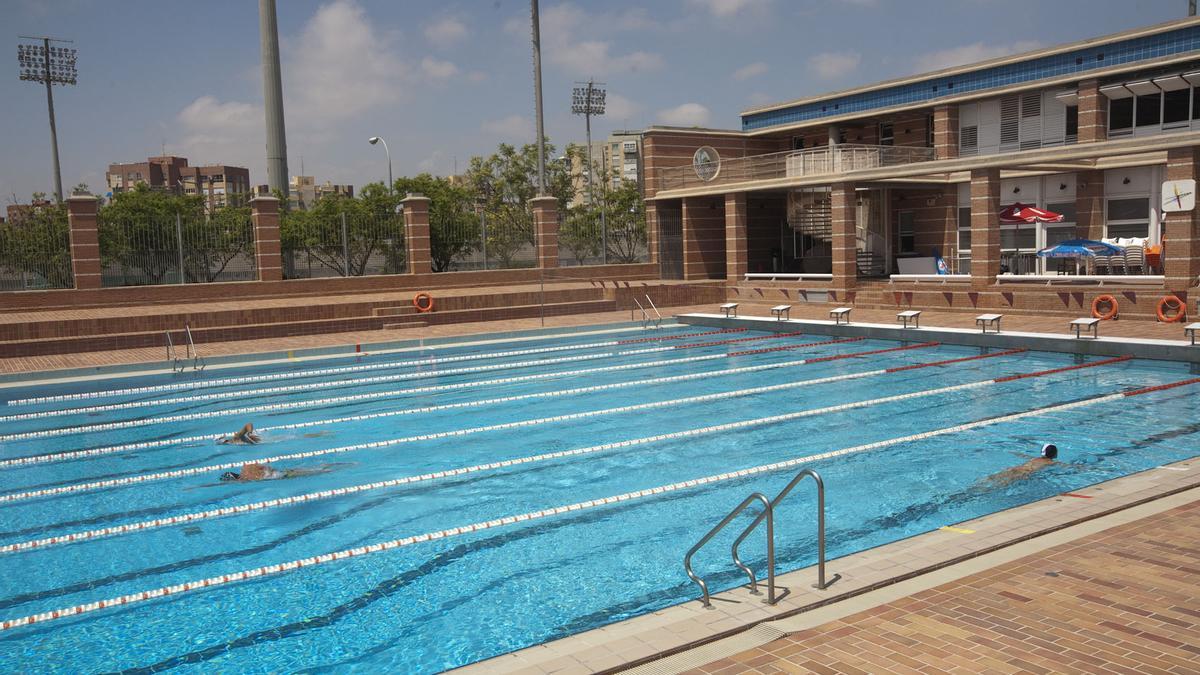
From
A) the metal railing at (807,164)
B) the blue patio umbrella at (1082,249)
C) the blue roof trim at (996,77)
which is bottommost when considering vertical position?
the blue patio umbrella at (1082,249)

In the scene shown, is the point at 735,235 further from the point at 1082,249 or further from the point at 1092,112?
the point at 1082,249

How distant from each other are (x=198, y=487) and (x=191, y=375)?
8146 mm

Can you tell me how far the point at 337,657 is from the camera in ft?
20.2

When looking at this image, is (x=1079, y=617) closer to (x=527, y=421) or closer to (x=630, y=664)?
(x=630, y=664)

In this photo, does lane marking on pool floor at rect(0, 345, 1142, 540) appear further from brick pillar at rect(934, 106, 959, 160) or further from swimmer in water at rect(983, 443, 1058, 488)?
brick pillar at rect(934, 106, 959, 160)

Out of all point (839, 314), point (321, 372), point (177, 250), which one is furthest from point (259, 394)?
point (839, 314)

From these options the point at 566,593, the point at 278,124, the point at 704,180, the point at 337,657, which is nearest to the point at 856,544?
the point at 566,593

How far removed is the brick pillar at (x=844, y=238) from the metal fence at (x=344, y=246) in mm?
13547

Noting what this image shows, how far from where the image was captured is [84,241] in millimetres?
23812

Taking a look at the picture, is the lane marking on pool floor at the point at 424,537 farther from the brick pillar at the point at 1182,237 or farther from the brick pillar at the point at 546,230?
the brick pillar at the point at 546,230

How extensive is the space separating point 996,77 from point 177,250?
2598 cm

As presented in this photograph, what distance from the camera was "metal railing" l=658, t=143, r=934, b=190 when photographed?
2653 centimetres

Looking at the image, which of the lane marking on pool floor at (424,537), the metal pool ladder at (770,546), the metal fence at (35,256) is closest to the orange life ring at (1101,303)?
the lane marking on pool floor at (424,537)

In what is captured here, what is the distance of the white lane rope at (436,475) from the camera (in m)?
8.92
